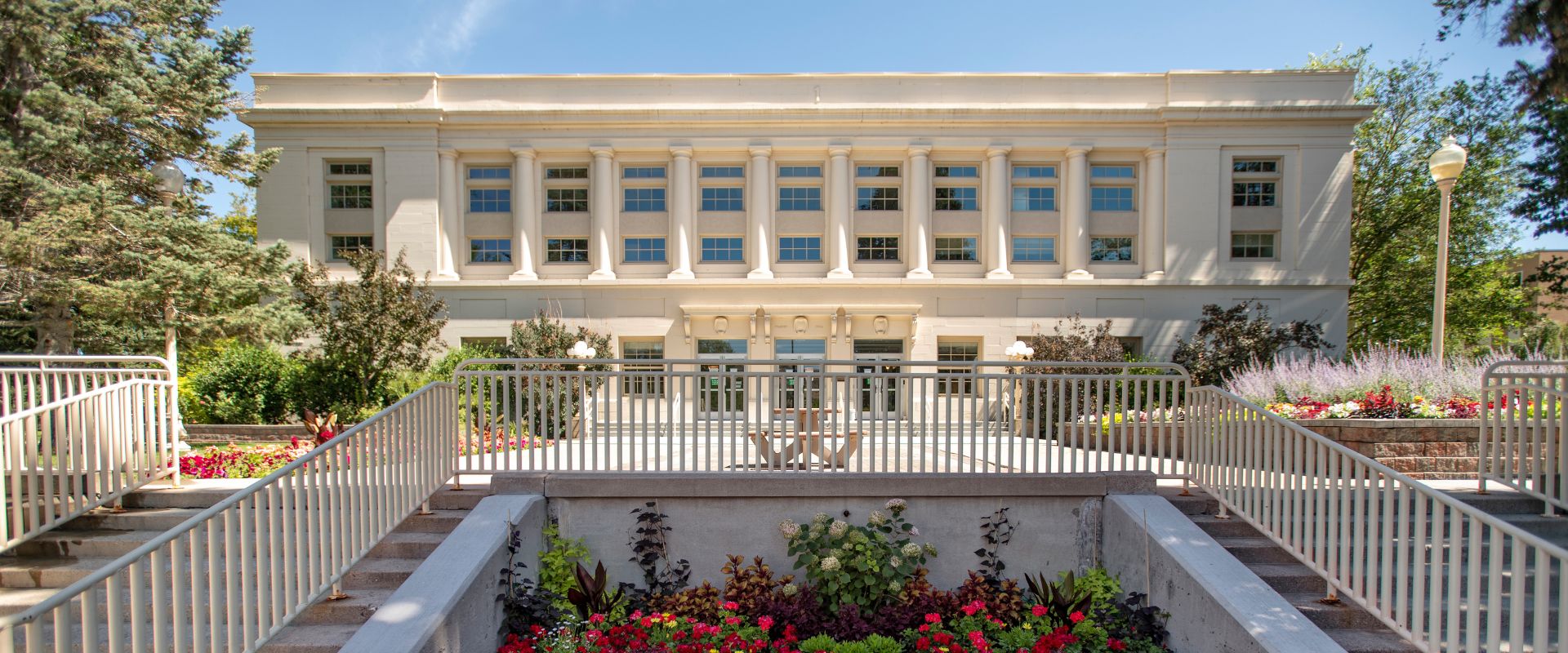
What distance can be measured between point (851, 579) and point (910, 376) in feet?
5.66

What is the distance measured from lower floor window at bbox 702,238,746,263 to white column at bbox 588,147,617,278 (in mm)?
2756

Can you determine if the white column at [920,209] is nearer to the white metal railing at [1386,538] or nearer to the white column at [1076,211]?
the white column at [1076,211]

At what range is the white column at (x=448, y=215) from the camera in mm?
19080

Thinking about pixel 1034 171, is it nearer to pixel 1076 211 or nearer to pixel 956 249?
pixel 1076 211


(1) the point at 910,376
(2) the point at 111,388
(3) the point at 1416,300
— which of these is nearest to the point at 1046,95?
(3) the point at 1416,300

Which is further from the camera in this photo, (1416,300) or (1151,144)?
(1416,300)

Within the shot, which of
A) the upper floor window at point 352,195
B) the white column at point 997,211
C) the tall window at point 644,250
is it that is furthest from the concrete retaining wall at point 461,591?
the upper floor window at point 352,195

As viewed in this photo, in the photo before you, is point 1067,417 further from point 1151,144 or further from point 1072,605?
point 1151,144

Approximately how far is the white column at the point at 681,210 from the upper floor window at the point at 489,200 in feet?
16.5

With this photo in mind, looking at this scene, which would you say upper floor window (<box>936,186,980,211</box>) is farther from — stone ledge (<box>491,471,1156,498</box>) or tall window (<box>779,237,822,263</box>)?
stone ledge (<box>491,471,1156,498</box>)

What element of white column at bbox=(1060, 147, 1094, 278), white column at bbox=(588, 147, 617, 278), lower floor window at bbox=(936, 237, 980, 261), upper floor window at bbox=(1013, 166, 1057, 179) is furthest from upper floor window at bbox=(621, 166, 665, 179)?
white column at bbox=(1060, 147, 1094, 278)

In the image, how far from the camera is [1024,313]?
1892cm

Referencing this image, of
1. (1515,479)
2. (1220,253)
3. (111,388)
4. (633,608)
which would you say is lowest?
(633,608)

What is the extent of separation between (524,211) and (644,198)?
3361 mm
